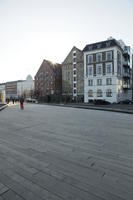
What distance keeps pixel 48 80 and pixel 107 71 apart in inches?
1185

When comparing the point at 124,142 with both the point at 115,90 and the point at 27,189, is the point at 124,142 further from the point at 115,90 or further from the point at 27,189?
the point at 115,90

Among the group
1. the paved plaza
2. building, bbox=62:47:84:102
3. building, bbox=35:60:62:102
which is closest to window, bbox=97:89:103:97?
building, bbox=62:47:84:102

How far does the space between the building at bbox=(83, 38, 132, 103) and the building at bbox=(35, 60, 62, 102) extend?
19.7 meters

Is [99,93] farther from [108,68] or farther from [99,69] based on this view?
[108,68]

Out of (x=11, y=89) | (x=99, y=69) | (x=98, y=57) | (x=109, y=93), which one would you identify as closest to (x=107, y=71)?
(x=99, y=69)

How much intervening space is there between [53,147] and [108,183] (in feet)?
6.60

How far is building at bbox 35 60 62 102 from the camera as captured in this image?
185ft

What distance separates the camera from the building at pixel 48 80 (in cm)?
5634

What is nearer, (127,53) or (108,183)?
(108,183)

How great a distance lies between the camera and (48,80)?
58.3 meters

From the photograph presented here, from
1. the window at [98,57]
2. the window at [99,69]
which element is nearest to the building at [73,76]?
the window at [98,57]

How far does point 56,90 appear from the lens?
56.3 m

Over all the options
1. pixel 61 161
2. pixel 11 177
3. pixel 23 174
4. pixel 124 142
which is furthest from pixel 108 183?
pixel 124 142

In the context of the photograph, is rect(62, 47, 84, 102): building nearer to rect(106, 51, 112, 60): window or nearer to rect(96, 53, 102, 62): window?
rect(96, 53, 102, 62): window
